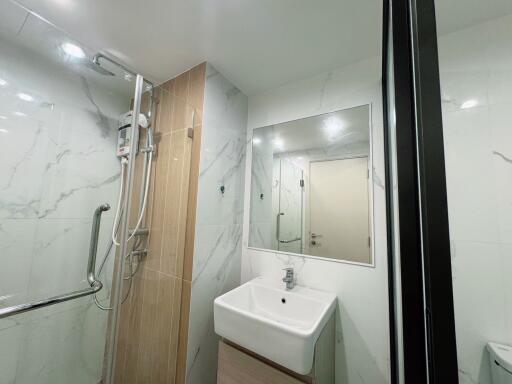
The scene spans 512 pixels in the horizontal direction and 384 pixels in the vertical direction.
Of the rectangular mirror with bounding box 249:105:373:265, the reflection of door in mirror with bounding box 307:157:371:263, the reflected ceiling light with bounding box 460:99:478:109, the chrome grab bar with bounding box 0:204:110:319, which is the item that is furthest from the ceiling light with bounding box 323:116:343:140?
the chrome grab bar with bounding box 0:204:110:319

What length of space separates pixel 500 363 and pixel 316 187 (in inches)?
42.3

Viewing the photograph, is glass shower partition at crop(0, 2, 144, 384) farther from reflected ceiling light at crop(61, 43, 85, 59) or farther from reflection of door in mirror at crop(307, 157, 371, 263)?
reflection of door in mirror at crop(307, 157, 371, 263)

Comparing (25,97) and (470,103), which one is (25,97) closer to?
(25,97)

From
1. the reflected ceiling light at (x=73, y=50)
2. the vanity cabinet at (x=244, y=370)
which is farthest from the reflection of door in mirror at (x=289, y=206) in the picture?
the reflected ceiling light at (x=73, y=50)

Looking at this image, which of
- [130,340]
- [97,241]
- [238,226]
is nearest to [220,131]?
[238,226]

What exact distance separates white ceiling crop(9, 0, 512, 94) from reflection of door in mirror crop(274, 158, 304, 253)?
0.66m

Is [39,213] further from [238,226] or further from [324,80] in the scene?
[324,80]

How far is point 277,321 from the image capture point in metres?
1.12

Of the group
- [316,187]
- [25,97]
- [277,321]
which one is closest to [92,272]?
[25,97]

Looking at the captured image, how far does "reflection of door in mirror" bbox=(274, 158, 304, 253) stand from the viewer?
57.3 inches

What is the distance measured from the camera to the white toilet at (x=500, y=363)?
1.22 ft

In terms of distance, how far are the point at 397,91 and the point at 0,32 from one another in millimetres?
1610

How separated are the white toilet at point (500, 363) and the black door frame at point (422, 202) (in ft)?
0.30

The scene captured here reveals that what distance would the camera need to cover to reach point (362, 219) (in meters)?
1.22
